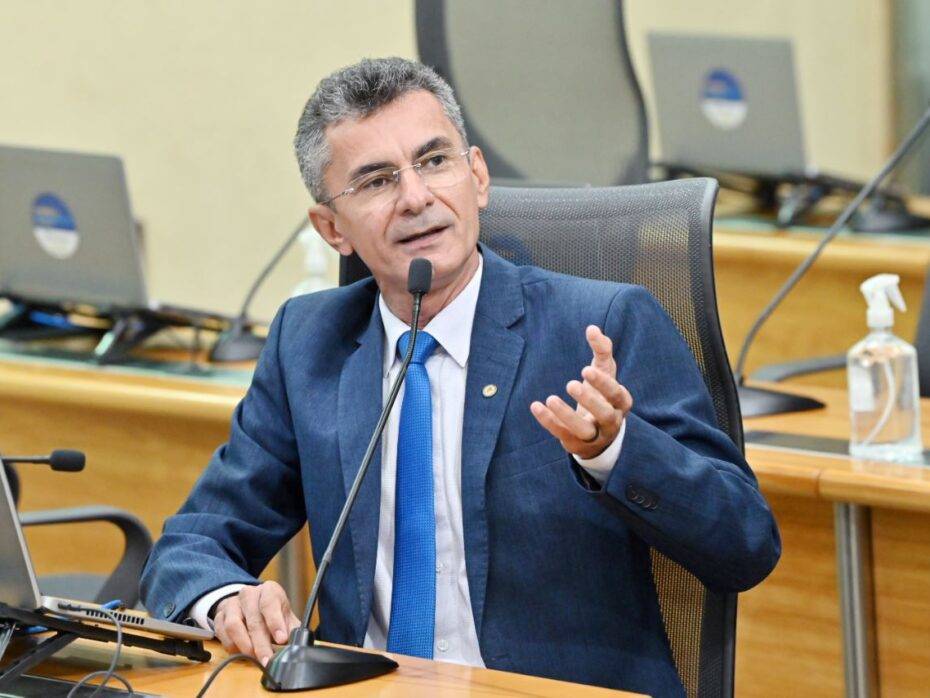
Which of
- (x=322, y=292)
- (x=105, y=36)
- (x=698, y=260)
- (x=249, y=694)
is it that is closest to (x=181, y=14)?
(x=105, y=36)

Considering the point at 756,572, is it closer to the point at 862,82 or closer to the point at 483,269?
the point at 483,269

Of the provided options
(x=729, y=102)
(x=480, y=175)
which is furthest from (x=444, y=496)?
(x=729, y=102)

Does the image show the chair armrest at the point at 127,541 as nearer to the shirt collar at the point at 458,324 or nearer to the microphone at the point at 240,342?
the microphone at the point at 240,342

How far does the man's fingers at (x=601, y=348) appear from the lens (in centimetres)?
145

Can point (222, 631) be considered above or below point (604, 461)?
below

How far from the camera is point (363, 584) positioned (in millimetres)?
1711

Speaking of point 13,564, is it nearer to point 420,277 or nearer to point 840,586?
point 420,277

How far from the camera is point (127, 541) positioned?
241 centimetres

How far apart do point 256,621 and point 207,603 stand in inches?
4.1

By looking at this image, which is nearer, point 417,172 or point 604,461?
point 604,461

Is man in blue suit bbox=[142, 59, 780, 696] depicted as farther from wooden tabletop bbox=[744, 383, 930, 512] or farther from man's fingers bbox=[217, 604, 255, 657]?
wooden tabletop bbox=[744, 383, 930, 512]

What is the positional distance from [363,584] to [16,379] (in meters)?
1.42

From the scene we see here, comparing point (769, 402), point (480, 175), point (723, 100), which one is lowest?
point (769, 402)

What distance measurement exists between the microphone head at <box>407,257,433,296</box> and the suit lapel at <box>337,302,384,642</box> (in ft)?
0.75
